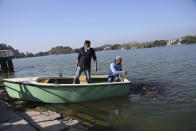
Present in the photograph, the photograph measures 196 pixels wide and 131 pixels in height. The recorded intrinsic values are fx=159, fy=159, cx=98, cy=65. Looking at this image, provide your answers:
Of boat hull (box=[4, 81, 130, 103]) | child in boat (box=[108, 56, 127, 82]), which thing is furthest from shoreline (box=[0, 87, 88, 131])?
child in boat (box=[108, 56, 127, 82])

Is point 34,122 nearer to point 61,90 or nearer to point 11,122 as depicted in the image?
point 11,122

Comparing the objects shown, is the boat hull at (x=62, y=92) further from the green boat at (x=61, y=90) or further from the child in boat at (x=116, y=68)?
the child in boat at (x=116, y=68)

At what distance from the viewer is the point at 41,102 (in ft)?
25.4

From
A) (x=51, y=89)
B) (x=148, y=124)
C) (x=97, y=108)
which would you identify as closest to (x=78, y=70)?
(x=51, y=89)

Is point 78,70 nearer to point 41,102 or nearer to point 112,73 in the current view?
point 112,73

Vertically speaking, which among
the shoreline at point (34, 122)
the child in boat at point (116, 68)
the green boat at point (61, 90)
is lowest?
the shoreline at point (34, 122)

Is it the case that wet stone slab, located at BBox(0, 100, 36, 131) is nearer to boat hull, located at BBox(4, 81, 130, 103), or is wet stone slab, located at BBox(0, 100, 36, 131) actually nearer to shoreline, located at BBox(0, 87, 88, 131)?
shoreline, located at BBox(0, 87, 88, 131)

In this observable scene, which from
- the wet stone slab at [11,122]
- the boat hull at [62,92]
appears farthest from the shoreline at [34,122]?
the boat hull at [62,92]

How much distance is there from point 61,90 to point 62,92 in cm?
14

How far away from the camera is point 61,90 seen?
23.5 feet

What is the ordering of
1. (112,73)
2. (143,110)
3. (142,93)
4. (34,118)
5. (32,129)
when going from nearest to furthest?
(32,129) → (34,118) → (143,110) → (112,73) → (142,93)

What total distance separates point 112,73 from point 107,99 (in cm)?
136

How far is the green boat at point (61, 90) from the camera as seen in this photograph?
23.3 ft

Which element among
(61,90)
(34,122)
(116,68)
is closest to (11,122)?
(34,122)
